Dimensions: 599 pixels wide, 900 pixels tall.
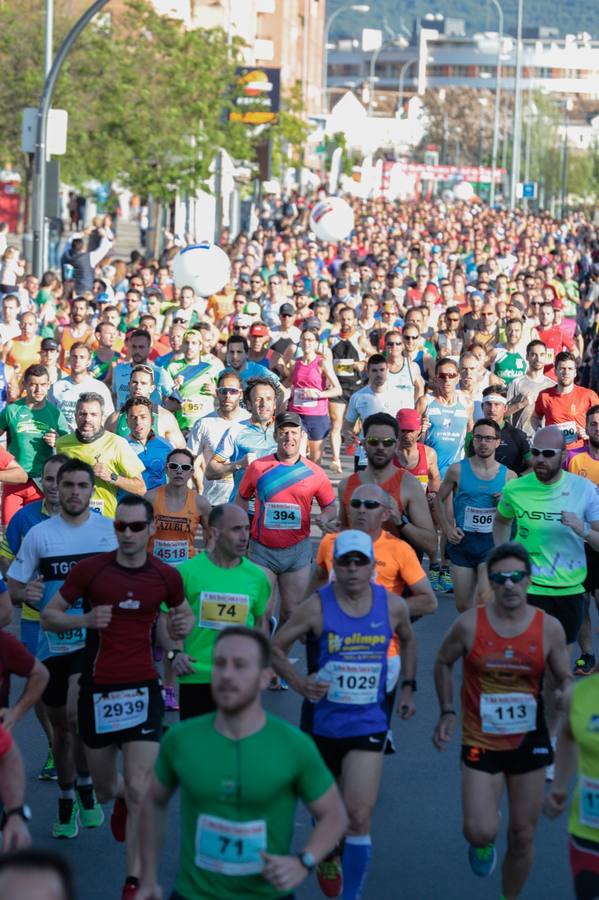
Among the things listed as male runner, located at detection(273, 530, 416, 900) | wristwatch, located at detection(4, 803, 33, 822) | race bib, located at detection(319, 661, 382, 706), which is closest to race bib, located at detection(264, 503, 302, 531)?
male runner, located at detection(273, 530, 416, 900)

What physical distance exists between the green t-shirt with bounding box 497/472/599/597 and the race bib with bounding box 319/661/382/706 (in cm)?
223

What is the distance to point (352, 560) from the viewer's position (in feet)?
23.0

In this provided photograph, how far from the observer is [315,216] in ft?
109

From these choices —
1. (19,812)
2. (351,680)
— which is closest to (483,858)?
(351,680)

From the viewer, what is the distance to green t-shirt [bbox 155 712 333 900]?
16.8ft

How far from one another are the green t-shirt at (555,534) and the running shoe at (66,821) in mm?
2565

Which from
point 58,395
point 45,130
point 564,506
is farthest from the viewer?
point 45,130

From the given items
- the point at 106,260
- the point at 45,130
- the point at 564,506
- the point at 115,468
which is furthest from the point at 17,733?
the point at 106,260

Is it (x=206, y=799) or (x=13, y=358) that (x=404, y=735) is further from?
(x=13, y=358)

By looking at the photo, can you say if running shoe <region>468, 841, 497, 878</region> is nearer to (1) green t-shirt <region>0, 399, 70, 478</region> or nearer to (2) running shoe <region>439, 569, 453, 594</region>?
(1) green t-shirt <region>0, 399, 70, 478</region>

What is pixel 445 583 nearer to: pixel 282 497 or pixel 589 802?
pixel 282 497

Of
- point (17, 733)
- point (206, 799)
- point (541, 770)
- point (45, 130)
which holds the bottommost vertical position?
point (17, 733)

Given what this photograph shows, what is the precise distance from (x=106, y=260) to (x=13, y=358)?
1280cm

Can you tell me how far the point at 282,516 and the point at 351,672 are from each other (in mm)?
3356
